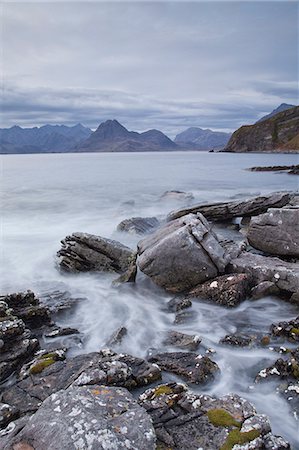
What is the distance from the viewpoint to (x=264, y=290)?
11.6 meters

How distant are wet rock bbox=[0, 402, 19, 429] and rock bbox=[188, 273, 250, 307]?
262 inches

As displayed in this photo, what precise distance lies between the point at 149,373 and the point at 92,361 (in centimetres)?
120

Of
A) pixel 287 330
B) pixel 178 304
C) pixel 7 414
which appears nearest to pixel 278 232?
pixel 178 304

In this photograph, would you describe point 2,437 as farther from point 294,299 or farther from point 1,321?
point 294,299

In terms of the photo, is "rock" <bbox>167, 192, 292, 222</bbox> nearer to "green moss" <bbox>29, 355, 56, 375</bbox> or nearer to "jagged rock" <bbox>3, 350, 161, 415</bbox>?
"jagged rock" <bbox>3, 350, 161, 415</bbox>

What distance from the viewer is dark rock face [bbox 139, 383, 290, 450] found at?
5383mm

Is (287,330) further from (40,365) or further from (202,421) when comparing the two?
(40,365)

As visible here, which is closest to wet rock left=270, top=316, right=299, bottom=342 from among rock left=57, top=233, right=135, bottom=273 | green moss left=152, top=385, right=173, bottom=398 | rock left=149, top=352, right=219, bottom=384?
rock left=149, top=352, right=219, bottom=384

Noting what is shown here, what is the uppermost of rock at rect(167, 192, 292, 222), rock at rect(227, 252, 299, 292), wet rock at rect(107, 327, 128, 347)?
rock at rect(167, 192, 292, 222)

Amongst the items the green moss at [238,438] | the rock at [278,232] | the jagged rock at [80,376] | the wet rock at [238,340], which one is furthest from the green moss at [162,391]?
the rock at [278,232]

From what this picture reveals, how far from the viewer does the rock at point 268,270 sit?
452 inches

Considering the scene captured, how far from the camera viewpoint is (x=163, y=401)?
6.25m

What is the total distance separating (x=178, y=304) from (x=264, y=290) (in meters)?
2.70

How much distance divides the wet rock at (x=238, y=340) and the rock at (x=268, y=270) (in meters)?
2.80
